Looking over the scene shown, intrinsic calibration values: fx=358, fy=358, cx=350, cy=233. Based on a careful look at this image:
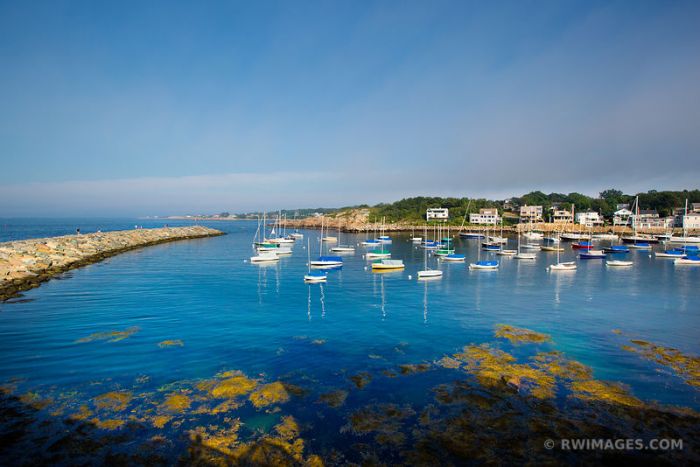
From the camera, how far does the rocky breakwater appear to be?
4085 centimetres

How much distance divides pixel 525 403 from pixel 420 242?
9166cm

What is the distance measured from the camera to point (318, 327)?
2759 centimetres

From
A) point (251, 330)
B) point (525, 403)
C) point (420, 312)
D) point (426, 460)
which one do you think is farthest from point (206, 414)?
point (420, 312)

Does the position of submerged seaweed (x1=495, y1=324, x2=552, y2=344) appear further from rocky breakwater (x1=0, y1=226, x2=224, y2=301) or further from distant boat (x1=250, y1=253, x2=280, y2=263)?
distant boat (x1=250, y1=253, x2=280, y2=263)

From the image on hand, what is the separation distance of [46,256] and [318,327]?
165 feet

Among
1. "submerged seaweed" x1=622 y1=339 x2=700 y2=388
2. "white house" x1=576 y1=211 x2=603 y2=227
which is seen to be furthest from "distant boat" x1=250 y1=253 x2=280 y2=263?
"white house" x1=576 y1=211 x2=603 y2=227

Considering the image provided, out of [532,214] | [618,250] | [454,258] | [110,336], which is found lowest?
[110,336]

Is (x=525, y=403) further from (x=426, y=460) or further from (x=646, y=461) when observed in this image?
(x=426, y=460)

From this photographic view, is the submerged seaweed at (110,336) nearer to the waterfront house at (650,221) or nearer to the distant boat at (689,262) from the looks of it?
the distant boat at (689,262)

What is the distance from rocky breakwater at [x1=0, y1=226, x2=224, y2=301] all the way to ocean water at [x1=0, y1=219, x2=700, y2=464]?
2748 millimetres

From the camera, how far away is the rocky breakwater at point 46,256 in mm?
40850

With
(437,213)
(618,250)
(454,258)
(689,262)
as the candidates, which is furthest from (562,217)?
(454,258)

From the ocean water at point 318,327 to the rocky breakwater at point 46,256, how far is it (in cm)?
275

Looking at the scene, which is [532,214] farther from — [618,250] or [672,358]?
[672,358]
